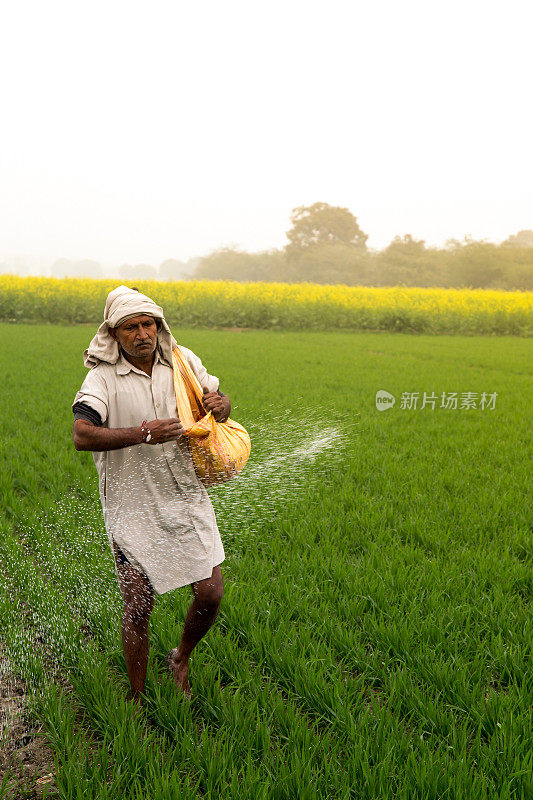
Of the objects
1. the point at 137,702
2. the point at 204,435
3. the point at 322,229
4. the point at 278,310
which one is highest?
the point at 322,229

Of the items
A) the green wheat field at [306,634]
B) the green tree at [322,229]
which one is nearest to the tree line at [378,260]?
the green tree at [322,229]

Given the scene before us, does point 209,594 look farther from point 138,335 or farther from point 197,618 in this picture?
point 138,335

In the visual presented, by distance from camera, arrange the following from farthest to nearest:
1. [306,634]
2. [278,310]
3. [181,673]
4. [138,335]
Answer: [278,310] < [306,634] < [181,673] < [138,335]

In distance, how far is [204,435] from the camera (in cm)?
180

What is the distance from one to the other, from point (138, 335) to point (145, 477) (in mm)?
424

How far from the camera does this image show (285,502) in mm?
3939

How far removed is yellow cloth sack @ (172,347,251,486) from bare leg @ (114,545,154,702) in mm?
364

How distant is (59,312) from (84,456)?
16.9 m

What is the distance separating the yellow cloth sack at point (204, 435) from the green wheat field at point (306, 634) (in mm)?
770

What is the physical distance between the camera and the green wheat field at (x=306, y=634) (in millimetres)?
1698

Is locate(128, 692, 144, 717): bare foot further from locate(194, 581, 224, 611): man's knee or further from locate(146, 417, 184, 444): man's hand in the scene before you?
locate(146, 417, 184, 444): man's hand

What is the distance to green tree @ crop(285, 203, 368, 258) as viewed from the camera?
41.5 metres

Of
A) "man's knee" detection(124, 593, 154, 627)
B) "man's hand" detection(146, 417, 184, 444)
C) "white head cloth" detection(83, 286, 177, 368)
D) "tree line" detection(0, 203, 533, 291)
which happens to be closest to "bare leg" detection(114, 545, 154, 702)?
"man's knee" detection(124, 593, 154, 627)

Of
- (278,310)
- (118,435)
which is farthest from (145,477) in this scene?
(278,310)
